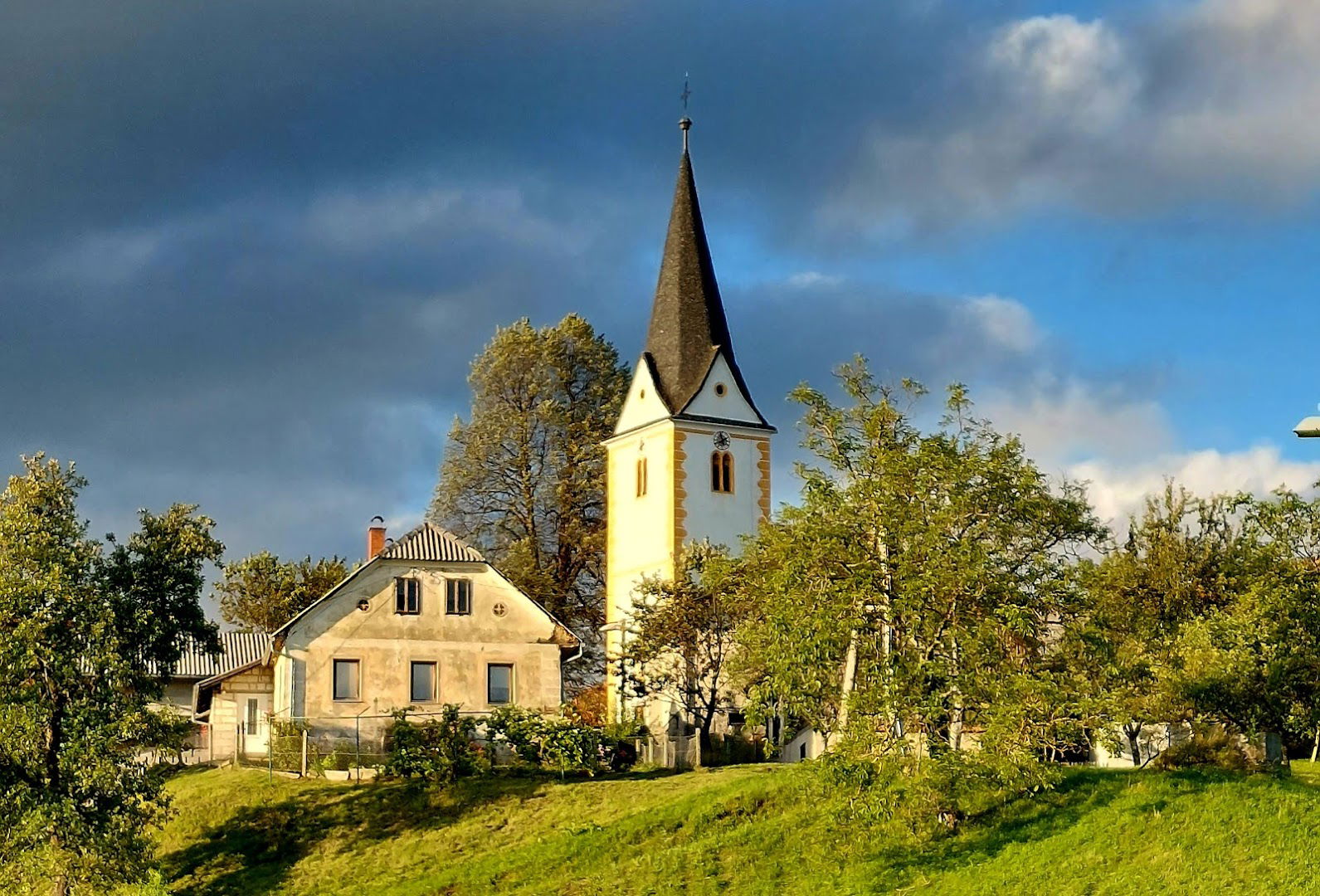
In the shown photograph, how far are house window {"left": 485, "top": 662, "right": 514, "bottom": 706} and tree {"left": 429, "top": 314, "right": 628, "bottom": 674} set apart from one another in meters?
12.3

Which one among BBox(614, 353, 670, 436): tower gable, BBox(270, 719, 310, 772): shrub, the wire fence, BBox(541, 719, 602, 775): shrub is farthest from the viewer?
BBox(614, 353, 670, 436): tower gable

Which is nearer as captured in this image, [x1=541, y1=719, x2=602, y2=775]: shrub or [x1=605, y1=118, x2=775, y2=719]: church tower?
[x1=541, y1=719, x2=602, y2=775]: shrub

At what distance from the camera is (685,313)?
55.6 meters

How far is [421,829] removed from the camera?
34562mm

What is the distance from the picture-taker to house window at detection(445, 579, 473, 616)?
46.2 m

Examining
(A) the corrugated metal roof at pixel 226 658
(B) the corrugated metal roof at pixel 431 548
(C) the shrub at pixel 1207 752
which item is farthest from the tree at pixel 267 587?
(C) the shrub at pixel 1207 752

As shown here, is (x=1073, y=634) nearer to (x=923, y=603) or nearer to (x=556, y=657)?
(x=923, y=603)

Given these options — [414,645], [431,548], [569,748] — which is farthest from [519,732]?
[431,548]

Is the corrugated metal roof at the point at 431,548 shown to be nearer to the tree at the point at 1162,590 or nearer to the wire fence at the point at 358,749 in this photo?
the wire fence at the point at 358,749

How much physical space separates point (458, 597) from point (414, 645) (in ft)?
5.93

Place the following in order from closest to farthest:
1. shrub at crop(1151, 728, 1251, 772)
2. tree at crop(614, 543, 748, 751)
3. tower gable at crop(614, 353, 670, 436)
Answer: shrub at crop(1151, 728, 1251, 772)
tree at crop(614, 543, 748, 751)
tower gable at crop(614, 353, 670, 436)

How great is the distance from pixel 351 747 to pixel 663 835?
540 inches

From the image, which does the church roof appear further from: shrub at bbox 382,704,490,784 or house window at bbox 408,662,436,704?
shrub at bbox 382,704,490,784

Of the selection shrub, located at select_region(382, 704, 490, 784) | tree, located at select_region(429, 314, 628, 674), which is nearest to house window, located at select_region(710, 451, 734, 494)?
tree, located at select_region(429, 314, 628, 674)
